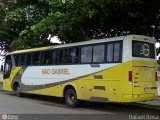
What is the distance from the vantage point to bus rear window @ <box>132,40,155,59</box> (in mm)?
14027

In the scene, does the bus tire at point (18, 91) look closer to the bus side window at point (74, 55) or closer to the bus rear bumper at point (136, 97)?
the bus side window at point (74, 55)

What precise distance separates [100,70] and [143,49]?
191cm

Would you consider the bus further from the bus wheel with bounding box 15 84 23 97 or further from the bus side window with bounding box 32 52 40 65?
the bus wheel with bounding box 15 84 23 97

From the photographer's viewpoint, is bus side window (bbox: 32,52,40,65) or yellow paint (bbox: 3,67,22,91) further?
yellow paint (bbox: 3,67,22,91)

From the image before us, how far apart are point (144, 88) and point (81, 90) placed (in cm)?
289

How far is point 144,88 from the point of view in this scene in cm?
1416

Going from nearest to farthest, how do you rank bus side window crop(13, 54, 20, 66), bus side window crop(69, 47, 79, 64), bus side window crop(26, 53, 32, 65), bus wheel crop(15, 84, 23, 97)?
bus side window crop(69, 47, 79, 64) → bus side window crop(26, 53, 32, 65) → bus wheel crop(15, 84, 23, 97) → bus side window crop(13, 54, 20, 66)

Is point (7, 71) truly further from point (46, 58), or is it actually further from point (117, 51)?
point (117, 51)

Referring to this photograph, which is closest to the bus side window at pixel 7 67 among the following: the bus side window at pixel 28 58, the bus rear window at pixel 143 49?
the bus side window at pixel 28 58

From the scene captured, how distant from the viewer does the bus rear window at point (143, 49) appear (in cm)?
1403

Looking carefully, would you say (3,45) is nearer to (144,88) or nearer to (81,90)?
(81,90)

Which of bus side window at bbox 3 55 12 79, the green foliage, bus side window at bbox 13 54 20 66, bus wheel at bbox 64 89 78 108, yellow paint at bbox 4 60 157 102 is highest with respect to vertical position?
the green foliage

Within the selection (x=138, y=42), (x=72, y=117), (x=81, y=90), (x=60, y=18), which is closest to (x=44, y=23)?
(x=60, y=18)

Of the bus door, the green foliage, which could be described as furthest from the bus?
the bus door
